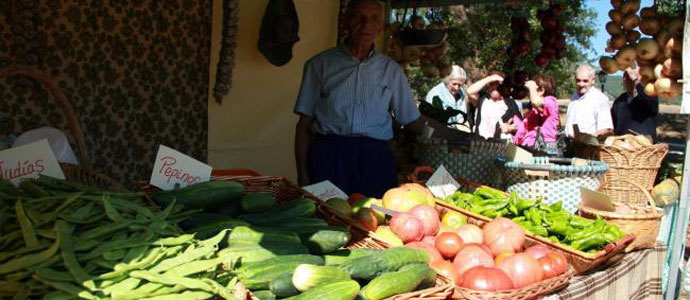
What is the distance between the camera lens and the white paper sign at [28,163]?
2.05 m

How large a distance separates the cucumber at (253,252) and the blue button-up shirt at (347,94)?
1.74 m

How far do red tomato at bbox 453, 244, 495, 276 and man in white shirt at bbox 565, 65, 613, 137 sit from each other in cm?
489

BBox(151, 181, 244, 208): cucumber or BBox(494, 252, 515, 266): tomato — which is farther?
BBox(494, 252, 515, 266): tomato

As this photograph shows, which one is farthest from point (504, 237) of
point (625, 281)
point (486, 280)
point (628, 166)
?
point (628, 166)

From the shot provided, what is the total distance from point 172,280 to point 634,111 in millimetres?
6205

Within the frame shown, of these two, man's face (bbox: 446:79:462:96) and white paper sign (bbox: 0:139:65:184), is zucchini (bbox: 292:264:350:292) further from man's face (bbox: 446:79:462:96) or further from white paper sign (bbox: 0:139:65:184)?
man's face (bbox: 446:79:462:96)

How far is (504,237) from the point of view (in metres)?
2.52

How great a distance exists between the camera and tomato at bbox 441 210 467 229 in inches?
110

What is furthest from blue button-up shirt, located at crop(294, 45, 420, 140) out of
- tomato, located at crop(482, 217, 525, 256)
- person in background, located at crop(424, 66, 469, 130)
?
person in background, located at crop(424, 66, 469, 130)

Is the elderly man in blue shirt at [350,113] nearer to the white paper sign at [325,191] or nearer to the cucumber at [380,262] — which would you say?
the white paper sign at [325,191]

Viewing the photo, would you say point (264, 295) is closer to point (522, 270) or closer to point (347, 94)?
point (522, 270)

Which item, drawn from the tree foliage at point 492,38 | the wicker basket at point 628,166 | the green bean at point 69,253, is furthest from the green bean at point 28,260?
the tree foliage at point 492,38

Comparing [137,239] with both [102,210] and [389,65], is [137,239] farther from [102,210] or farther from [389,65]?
[389,65]

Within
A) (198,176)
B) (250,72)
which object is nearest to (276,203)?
(198,176)
